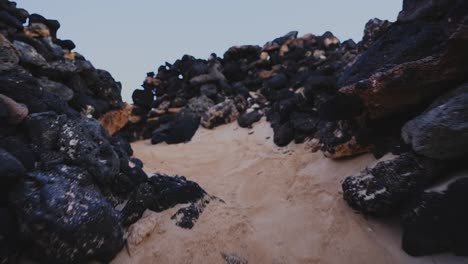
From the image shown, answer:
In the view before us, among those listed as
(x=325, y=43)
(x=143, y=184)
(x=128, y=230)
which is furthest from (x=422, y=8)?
(x=325, y=43)

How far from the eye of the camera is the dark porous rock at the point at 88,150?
8.31 ft

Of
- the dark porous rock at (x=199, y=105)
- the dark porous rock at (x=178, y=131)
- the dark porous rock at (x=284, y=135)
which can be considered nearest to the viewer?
the dark porous rock at (x=284, y=135)

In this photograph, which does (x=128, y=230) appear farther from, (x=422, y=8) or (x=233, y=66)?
(x=233, y=66)

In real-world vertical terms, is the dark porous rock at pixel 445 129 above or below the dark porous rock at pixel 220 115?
above

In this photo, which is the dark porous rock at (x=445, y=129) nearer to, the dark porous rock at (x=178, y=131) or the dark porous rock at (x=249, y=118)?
the dark porous rock at (x=249, y=118)

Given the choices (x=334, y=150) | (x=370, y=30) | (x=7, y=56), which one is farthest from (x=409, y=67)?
(x=7, y=56)

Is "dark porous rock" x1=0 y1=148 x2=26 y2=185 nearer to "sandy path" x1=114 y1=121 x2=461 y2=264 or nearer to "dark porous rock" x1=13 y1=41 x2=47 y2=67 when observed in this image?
"sandy path" x1=114 y1=121 x2=461 y2=264

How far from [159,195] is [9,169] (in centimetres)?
127

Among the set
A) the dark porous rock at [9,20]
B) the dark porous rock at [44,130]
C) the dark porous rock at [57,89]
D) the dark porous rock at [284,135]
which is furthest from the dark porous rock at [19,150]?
the dark porous rock at [9,20]

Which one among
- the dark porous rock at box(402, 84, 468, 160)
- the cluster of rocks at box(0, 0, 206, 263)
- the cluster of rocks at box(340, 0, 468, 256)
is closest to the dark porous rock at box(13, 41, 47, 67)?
the cluster of rocks at box(0, 0, 206, 263)

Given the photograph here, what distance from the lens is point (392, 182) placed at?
240 cm

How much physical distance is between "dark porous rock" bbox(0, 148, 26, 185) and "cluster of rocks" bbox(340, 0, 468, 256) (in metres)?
2.75

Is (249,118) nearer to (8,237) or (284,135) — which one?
(284,135)

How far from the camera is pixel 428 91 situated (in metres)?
2.56
